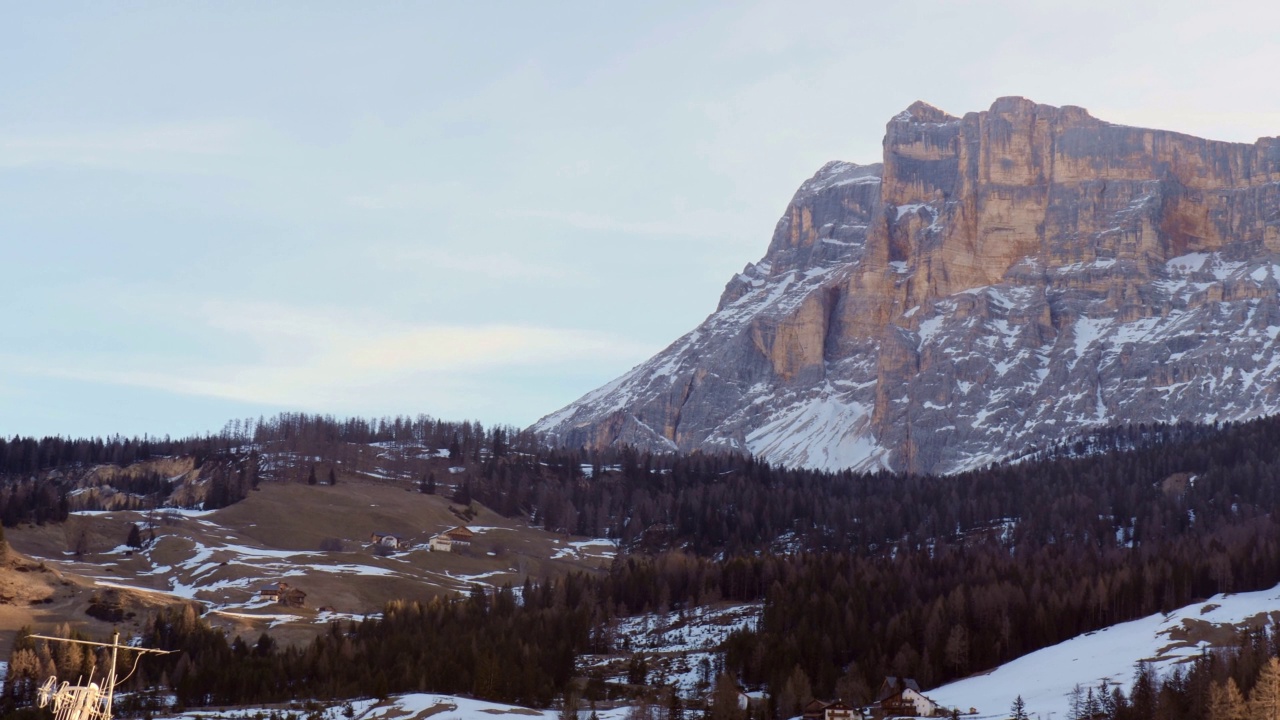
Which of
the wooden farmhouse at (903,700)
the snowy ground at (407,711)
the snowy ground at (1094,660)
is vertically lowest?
the snowy ground at (407,711)

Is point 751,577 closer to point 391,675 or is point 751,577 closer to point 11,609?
point 391,675

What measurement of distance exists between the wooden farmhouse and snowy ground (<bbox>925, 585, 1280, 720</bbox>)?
3308mm

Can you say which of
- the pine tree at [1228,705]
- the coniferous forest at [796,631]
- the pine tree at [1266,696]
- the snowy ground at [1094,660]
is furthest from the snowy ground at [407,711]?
the pine tree at [1266,696]

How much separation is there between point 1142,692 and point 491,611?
7743 centimetres

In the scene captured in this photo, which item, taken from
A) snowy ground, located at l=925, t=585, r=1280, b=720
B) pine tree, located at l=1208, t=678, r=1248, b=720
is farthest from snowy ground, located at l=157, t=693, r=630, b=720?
pine tree, located at l=1208, t=678, r=1248, b=720

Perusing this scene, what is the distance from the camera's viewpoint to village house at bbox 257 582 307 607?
17962cm

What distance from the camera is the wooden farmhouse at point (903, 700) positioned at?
12575cm

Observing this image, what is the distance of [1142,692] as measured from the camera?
114 m

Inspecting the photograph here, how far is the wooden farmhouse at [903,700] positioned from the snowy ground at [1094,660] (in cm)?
331

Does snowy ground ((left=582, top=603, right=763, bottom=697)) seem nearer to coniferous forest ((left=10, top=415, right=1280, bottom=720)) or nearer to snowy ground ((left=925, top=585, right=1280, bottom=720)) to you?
coniferous forest ((left=10, top=415, right=1280, bottom=720))

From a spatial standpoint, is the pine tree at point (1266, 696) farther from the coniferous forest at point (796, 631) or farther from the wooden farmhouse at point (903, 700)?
the wooden farmhouse at point (903, 700)

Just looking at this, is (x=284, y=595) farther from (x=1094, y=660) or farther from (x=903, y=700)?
(x=1094, y=660)

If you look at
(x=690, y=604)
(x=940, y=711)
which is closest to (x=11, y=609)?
(x=690, y=604)

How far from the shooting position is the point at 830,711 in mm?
126375
